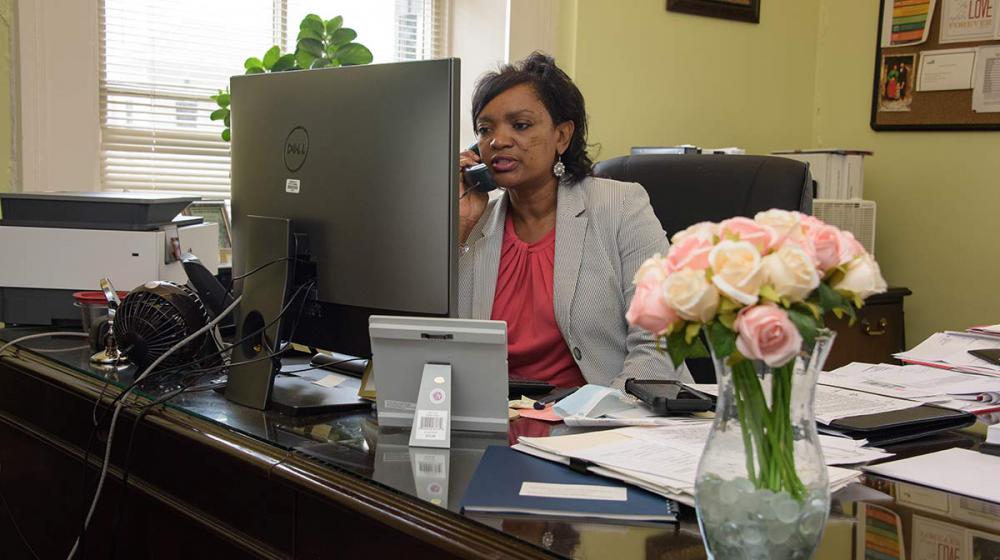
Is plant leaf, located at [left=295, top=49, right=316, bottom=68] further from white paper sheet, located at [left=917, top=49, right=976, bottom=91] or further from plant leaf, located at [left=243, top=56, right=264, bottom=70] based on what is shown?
white paper sheet, located at [left=917, top=49, right=976, bottom=91]

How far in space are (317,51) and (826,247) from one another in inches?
92.7

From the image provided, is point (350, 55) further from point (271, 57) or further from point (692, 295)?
point (692, 295)

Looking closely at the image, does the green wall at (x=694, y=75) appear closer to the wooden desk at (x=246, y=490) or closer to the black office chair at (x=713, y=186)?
the black office chair at (x=713, y=186)

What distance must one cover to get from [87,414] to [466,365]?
0.71m

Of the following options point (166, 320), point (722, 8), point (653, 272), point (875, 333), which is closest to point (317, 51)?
point (166, 320)

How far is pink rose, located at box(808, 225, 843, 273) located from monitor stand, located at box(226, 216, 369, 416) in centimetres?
89

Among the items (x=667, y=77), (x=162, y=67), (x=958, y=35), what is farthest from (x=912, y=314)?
(x=162, y=67)

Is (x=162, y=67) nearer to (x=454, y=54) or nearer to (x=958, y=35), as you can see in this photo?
(x=454, y=54)

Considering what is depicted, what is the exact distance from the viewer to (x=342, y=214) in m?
1.49

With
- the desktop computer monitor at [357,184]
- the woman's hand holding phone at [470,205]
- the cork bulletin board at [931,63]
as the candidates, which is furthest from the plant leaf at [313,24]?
the cork bulletin board at [931,63]

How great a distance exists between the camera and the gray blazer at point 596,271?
6.70 feet

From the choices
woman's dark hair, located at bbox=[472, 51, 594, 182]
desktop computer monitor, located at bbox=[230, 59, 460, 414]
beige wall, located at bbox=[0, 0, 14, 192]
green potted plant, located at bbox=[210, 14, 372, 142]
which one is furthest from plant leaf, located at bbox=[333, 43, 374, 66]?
desktop computer monitor, located at bbox=[230, 59, 460, 414]

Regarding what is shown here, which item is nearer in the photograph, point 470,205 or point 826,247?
point 826,247

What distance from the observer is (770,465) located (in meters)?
0.79
